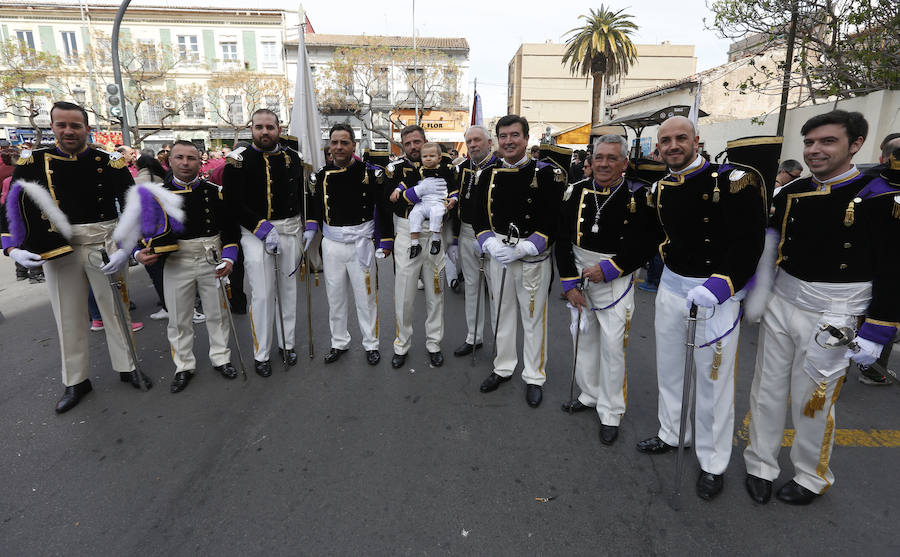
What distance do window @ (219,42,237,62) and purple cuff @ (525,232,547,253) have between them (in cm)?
Result: 4138

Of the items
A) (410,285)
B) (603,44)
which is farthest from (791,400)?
(603,44)

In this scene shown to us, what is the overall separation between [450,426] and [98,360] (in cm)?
406

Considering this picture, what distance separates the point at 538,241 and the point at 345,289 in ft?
7.06

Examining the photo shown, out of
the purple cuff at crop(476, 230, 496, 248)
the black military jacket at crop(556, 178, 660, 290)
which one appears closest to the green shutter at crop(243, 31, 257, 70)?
the purple cuff at crop(476, 230, 496, 248)

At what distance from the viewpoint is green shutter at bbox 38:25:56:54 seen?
34.8m

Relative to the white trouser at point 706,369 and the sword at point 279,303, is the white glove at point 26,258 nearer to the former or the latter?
the sword at point 279,303

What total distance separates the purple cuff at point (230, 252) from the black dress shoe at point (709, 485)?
4205mm

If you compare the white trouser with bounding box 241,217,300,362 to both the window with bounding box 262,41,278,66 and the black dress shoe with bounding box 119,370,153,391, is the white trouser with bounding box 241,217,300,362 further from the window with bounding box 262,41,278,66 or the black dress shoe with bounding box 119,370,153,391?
the window with bounding box 262,41,278,66

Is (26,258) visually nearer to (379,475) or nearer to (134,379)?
(134,379)

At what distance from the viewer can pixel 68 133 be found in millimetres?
3912

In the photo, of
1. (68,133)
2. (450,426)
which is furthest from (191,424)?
(68,133)

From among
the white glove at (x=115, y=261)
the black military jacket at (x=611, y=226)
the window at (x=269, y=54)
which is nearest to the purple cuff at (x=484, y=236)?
the black military jacket at (x=611, y=226)

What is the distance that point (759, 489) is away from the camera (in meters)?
2.93

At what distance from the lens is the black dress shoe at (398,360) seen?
491 centimetres
